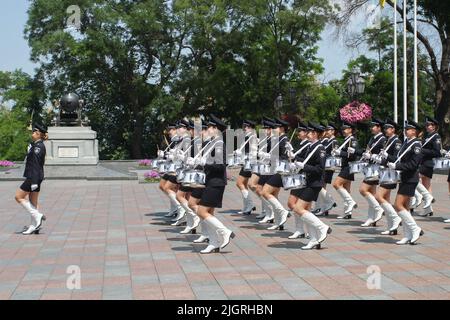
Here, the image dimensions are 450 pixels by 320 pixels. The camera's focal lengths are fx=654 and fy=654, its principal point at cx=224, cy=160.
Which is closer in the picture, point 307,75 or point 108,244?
point 108,244

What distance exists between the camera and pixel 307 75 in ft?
164

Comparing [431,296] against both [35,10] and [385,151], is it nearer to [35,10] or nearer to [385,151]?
[385,151]

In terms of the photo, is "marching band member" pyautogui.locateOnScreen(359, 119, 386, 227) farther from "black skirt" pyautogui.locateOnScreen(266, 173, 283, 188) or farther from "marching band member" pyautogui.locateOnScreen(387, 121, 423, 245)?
"marching band member" pyautogui.locateOnScreen(387, 121, 423, 245)

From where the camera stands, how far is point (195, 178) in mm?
10148

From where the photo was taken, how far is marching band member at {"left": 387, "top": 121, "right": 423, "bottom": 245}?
10.5 meters

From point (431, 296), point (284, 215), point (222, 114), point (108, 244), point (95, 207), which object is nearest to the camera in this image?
point (431, 296)

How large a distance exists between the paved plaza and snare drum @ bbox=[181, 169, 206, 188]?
1.09 m

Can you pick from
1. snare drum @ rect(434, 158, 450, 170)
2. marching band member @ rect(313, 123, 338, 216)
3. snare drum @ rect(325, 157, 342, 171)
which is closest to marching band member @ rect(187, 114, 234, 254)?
snare drum @ rect(325, 157, 342, 171)

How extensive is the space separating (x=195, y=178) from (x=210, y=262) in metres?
1.43

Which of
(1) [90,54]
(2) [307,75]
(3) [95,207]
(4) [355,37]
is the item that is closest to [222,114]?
(2) [307,75]

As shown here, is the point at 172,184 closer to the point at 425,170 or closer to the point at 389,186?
the point at 389,186

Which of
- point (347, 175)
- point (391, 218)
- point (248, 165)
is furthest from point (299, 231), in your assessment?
point (347, 175)

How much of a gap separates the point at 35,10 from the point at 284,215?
3765 cm

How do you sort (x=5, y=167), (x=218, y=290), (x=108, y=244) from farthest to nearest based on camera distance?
(x=5, y=167), (x=108, y=244), (x=218, y=290)
